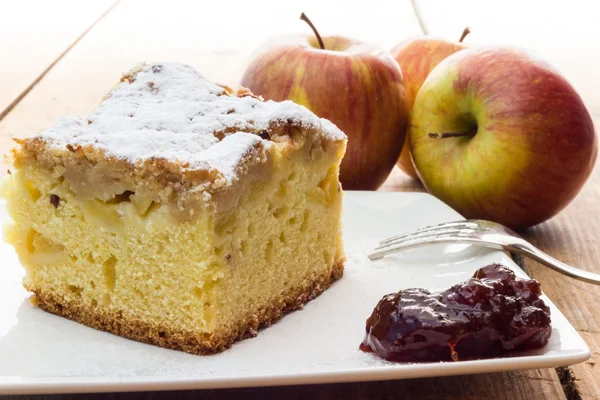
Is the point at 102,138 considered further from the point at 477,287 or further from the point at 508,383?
the point at 508,383

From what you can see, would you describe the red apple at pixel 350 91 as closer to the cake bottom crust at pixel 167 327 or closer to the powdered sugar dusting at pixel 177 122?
the powdered sugar dusting at pixel 177 122

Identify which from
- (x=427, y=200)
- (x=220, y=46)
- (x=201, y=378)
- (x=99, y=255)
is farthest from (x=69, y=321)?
(x=220, y=46)

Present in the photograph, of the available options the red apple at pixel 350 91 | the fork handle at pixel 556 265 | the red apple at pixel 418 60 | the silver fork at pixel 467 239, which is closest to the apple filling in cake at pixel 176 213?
the silver fork at pixel 467 239

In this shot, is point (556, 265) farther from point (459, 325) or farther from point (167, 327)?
point (167, 327)

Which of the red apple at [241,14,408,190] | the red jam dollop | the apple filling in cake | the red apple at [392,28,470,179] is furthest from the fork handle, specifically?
the red apple at [392,28,470,179]

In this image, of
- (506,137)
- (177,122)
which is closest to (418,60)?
(506,137)

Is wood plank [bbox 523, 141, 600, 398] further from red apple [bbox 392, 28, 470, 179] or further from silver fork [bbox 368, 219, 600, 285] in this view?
red apple [bbox 392, 28, 470, 179]
